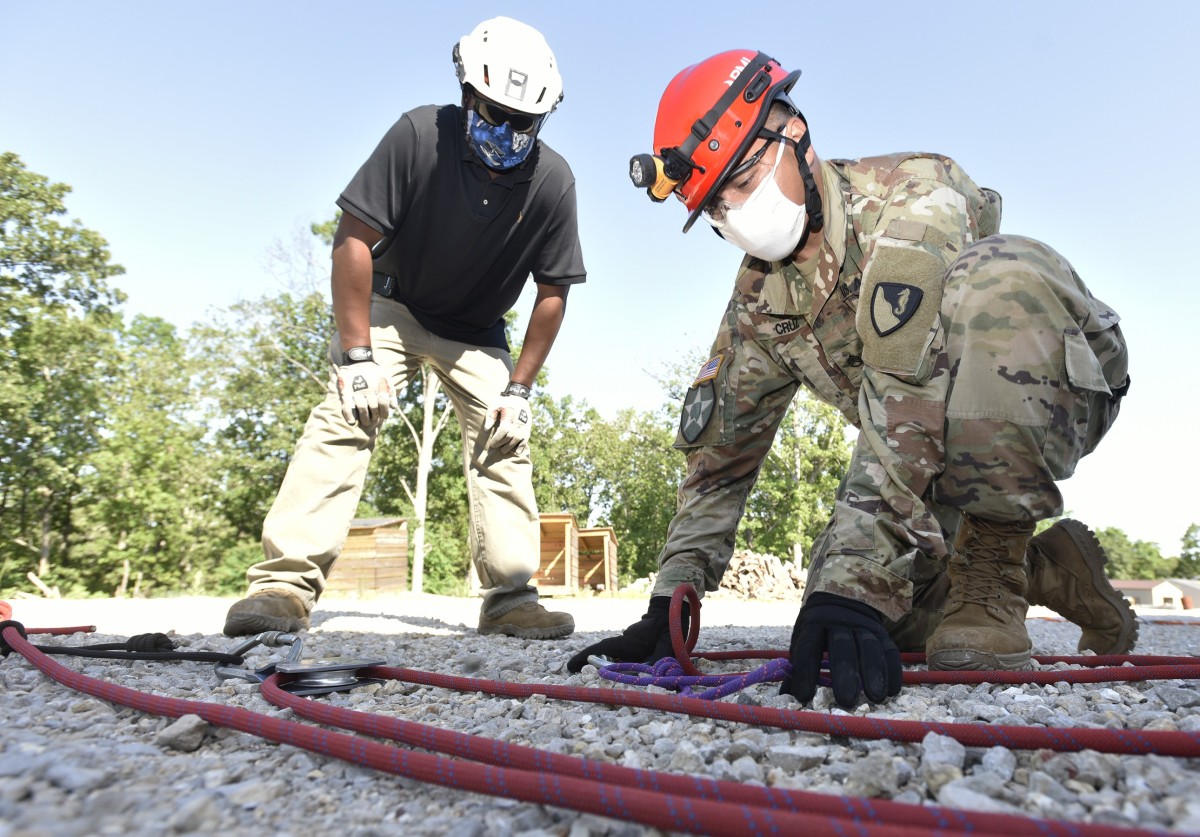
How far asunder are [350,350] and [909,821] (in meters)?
2.85

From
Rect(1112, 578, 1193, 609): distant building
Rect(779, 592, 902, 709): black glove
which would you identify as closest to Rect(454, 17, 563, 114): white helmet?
Rect(779, 592, 902, 709): black glove

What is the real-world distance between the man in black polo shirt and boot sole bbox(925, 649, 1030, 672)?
1.80 meters

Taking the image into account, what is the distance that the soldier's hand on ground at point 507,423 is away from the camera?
345cm

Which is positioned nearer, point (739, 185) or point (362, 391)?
point (739, 185)

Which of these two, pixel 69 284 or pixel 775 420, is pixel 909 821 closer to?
pixel 775 420

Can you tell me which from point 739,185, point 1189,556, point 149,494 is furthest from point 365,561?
point 1189,556

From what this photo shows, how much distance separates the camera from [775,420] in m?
2.80

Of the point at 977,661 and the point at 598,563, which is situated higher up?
the point at 598,563

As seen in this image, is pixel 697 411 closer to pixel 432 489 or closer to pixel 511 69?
pixel 511 69

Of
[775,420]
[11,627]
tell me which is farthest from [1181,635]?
[11,627]

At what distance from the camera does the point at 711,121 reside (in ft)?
8.18

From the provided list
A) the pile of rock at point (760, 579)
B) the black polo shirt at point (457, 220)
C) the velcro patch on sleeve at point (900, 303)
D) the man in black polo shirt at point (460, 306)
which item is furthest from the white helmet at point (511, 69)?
the pile of rock at point (760, 579)

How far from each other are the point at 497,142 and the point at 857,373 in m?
1.82

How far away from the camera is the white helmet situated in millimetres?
3217
